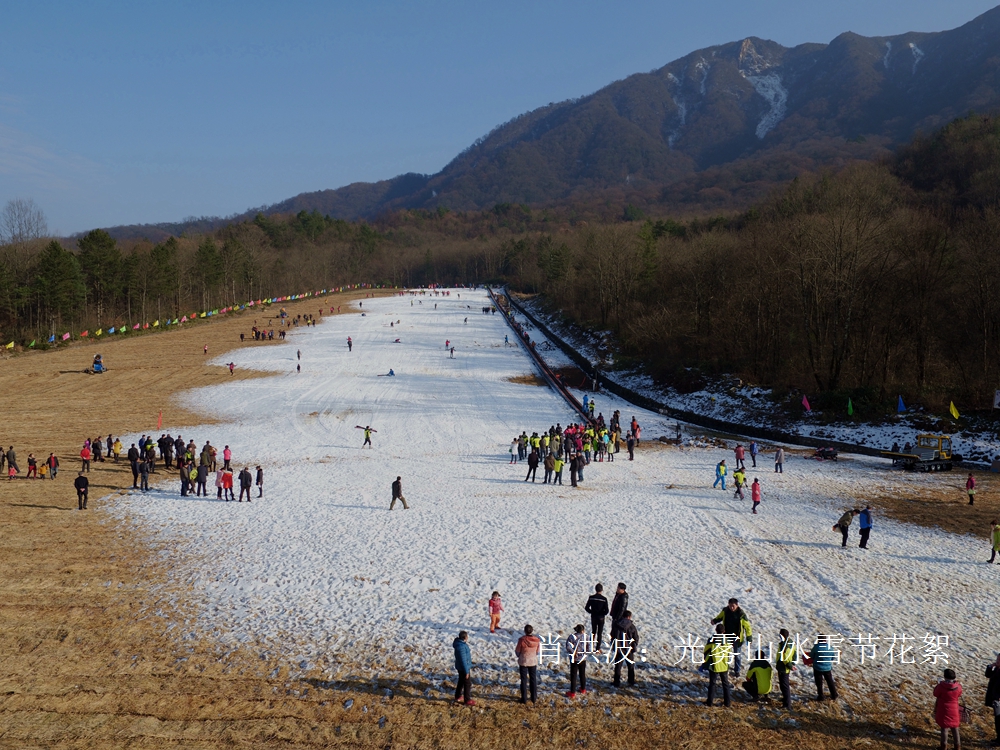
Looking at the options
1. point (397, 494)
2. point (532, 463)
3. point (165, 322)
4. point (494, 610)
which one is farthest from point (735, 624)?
point (165, 322)

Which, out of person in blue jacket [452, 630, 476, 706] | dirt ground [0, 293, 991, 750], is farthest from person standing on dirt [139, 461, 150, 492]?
person in blue jacket [452, 630, 476, 706]

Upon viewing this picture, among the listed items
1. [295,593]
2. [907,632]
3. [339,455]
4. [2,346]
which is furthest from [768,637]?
[2,346]

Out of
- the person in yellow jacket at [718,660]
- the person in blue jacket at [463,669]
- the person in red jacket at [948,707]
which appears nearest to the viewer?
the person in red jacket at [948,707]

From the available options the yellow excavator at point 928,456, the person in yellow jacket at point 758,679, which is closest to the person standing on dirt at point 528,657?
the person in yellow jacket at point 758,679

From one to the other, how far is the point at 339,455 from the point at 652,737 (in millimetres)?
22575

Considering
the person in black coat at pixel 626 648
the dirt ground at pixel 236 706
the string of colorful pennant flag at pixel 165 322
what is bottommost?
the dirt ground at pixel 236 706

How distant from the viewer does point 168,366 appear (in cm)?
5312

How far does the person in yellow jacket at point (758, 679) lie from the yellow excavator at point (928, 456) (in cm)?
2077

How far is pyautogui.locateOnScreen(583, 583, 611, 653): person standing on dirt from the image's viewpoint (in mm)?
11375

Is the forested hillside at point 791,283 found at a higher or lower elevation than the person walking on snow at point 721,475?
higher

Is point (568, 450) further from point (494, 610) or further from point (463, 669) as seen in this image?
point (463, 669)

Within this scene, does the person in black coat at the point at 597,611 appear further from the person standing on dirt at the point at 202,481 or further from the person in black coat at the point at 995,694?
the person standing on dirt at the point at 202,481

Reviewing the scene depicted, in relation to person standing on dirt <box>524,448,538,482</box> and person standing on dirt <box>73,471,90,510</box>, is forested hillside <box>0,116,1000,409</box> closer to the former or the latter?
person standing on dirt <box>524,448,538,482</box>

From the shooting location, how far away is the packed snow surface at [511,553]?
42.6 feet
